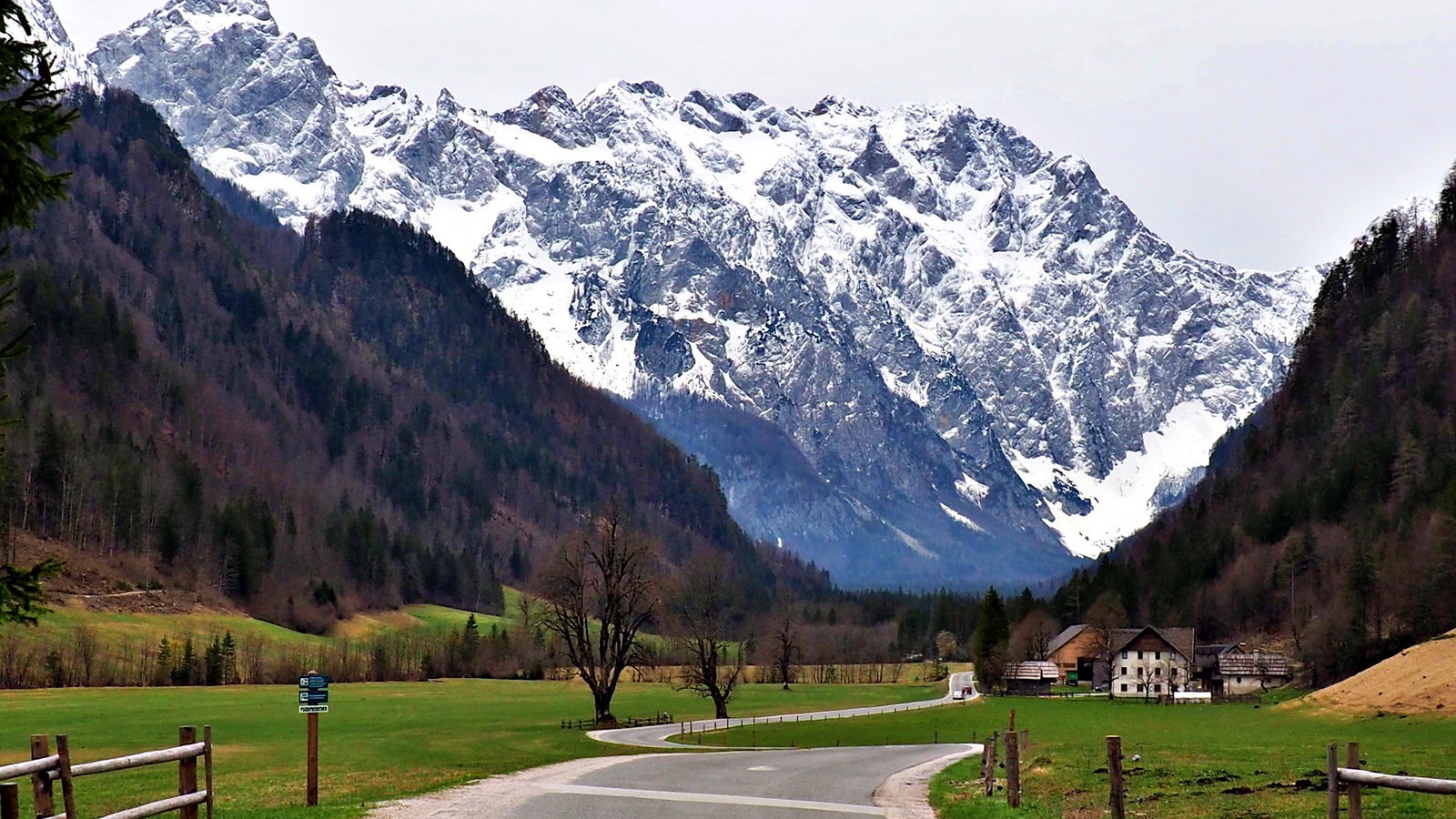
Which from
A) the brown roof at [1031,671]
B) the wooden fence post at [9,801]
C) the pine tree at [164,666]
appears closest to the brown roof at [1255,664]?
the brown roof at [1031,671]

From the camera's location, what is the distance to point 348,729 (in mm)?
89188

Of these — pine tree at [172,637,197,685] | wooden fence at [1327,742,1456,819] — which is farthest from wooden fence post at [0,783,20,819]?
pine tree at [172,637,197,685]

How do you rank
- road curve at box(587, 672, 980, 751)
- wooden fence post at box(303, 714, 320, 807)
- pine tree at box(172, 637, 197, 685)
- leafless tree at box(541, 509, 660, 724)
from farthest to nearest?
pine tree at box(172, 637, 197, 685) < leafless tree at box(541, 509, 660, 724) < road curve at box(587, 672, 980, 751) < wooden fence post at box(303, 714, 320, 807)

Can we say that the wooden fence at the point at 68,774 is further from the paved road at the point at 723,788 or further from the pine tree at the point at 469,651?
the pine tree at the point at 469,651

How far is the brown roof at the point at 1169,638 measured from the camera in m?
168

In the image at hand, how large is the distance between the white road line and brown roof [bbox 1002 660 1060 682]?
135800 millimetres

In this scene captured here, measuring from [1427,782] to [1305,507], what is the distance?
182 metres

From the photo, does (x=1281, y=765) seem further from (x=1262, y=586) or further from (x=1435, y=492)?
(x=1262, y=586)

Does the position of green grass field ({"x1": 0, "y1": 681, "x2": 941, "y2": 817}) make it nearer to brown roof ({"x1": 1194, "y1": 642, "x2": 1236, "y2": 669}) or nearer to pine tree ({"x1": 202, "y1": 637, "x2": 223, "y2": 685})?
pine tree ({"x1": 202, "y1": 637, "x2": 223, "y2": 685})

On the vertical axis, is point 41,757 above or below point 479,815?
above

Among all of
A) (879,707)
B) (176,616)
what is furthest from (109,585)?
(879,707)

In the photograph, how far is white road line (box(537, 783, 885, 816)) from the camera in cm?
3366

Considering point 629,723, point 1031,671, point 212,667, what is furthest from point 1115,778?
point 1031,671

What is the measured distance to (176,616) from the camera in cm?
17462
